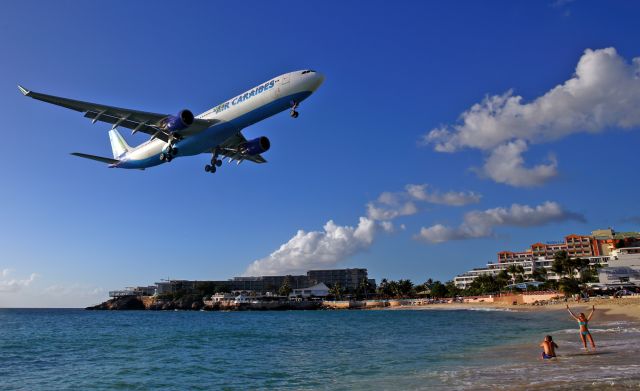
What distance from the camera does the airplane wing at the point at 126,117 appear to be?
115 ft

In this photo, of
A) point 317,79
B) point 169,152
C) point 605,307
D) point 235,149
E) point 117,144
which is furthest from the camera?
point 605,307

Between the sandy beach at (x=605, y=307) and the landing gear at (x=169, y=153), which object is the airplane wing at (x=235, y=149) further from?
the sandy beach at (x=605, y=307)

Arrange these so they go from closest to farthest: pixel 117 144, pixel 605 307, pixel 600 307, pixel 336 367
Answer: pixel 336 367, pixel 117 144, pixel 605 307, pixel 600 307

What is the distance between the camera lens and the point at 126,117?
122 ft

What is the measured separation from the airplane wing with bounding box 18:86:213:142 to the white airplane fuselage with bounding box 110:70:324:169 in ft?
2.47

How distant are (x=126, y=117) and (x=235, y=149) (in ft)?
37.3

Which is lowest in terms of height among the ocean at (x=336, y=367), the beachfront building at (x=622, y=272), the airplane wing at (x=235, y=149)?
the ocean at (x=336, y=367)

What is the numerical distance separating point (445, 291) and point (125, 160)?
6797 inches

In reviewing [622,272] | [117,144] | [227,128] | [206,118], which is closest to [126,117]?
[206,118]

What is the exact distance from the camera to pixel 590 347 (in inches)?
1019

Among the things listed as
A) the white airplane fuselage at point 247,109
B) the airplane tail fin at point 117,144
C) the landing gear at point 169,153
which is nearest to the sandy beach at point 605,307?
the white airplane fuselage at point 247,109

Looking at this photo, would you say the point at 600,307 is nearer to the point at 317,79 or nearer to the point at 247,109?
the point at 317,79

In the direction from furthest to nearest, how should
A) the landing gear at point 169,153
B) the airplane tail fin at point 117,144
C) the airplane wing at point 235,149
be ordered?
the airplane tail fin at point 117,144
the airplane wing at point 235,149
the landing gear at point 169,153

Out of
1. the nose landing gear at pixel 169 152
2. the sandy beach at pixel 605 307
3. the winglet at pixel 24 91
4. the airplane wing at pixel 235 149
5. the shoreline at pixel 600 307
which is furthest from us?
the shoreline at pixel 600 307
